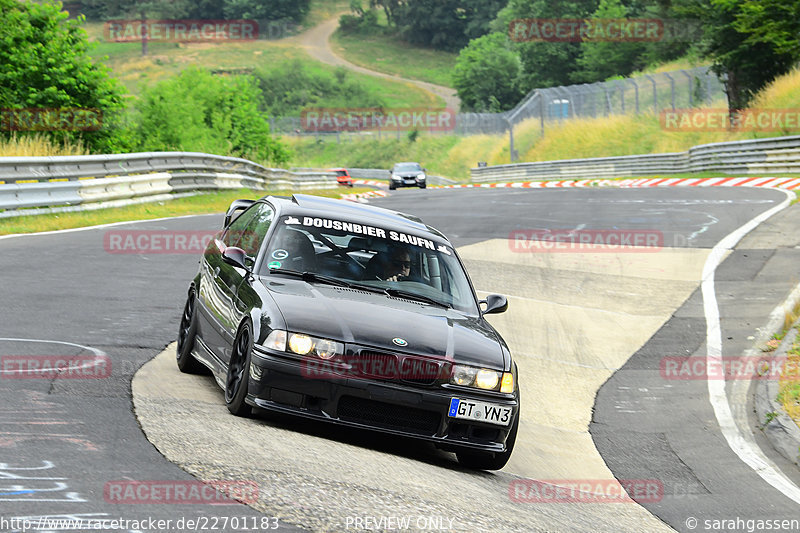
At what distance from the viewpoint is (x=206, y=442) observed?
230 inches

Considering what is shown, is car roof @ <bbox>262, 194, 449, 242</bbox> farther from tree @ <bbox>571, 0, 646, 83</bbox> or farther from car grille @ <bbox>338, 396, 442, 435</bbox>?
tree @ <bbox>571, 0, 646, 83</bbox>

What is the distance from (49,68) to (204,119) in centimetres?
1420

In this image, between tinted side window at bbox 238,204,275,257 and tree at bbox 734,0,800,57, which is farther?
tree at bbox 734,0,800,57

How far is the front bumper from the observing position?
6.40m

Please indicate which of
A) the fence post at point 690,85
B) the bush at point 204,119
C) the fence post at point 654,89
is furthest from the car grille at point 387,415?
the fence post at point 654,89

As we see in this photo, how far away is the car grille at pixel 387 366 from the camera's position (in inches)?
253

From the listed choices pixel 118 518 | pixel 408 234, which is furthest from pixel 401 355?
pixel 118 518

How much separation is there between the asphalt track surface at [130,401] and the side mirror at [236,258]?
0.97 metres

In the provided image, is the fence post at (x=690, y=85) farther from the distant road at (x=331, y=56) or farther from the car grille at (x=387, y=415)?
the distant road at (x=331, y=56)

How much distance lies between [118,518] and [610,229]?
16856 mm

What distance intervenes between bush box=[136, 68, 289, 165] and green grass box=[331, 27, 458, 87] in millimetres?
96510

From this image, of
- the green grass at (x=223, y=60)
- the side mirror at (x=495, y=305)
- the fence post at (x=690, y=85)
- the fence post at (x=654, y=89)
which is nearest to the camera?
the side mirror at (x=495, y=305)

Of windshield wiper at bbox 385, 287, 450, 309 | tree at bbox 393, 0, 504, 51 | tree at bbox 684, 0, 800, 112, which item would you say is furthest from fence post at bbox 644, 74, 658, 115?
tree at bbox 393, 0, 504, 51

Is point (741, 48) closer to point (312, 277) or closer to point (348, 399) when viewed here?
point (312, 277)
